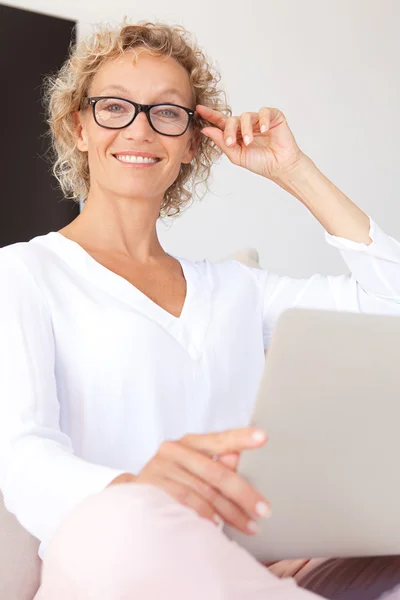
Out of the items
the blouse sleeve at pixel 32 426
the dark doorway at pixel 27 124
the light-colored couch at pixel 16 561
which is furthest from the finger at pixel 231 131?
the dark doorway at pixel 27 124

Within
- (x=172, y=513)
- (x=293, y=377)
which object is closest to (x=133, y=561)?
(x=172, y=513)

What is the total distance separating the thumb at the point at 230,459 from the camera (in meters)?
0.88

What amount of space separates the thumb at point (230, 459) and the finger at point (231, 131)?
2.98ft

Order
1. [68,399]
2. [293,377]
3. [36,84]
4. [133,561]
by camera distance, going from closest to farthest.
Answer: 1. [133,561]
2. [293,377]
3. [68,399]
4. [36,84]

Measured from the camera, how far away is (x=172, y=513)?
74 cm

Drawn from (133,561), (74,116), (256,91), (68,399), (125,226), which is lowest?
(68,399)

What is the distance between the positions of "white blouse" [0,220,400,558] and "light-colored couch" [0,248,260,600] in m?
0.03

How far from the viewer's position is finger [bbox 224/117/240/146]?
1.64 m

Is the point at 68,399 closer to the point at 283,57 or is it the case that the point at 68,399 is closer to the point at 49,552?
the point at 49,552

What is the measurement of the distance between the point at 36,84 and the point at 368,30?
1.89 m

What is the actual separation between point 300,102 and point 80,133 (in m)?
2.32

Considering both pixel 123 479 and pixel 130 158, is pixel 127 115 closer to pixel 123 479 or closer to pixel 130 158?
pixel 130 158

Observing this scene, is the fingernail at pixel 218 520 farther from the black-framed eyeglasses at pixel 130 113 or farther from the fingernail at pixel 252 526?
the black-framed eyeglasses at pixel 130 113

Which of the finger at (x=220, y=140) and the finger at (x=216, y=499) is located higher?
the finger at (x=220, y=140)
